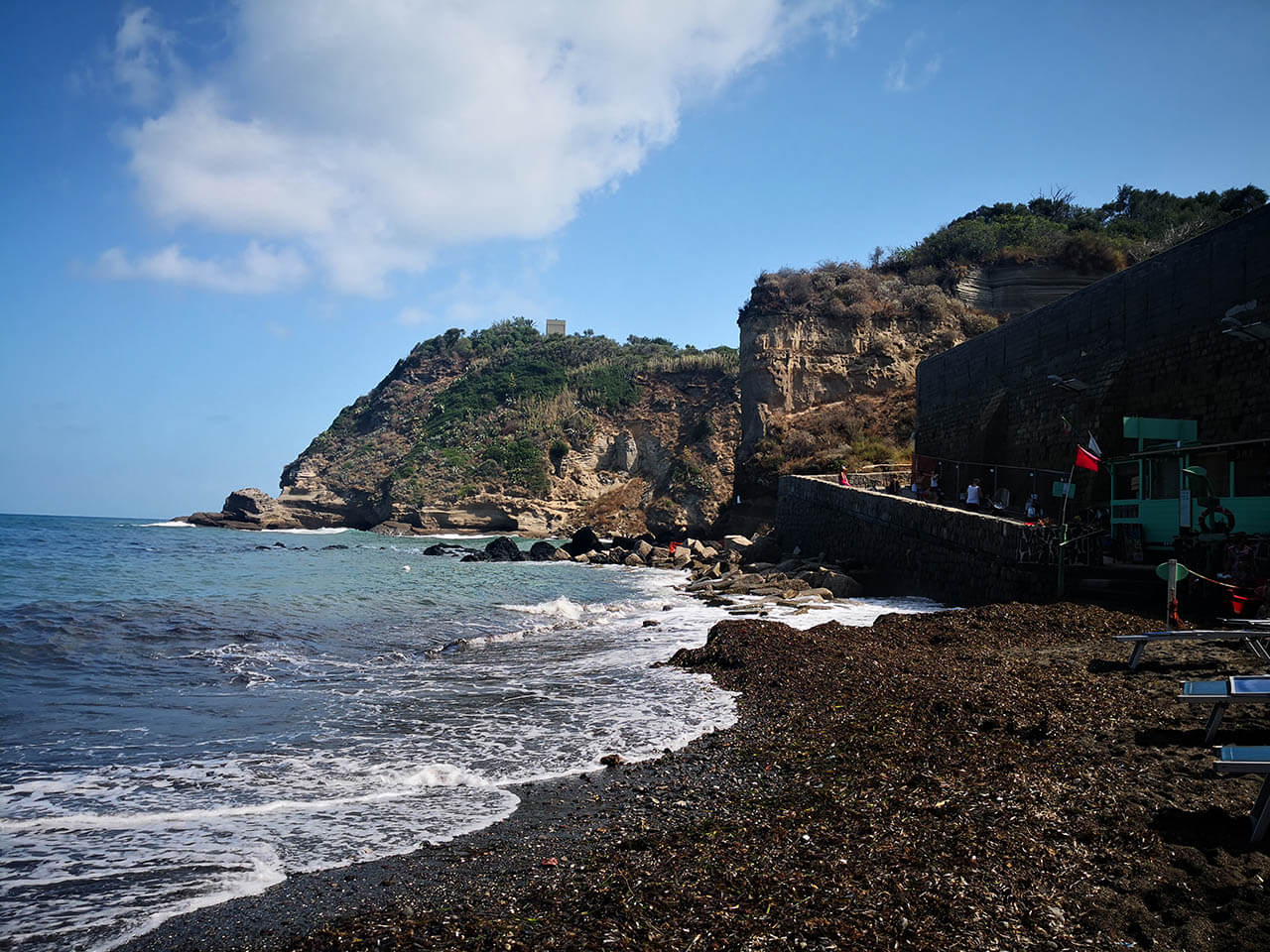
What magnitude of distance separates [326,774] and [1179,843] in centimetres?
585

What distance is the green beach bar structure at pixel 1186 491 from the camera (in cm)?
1130

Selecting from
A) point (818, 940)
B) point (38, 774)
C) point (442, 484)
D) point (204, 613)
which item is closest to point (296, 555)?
point (204, 613)

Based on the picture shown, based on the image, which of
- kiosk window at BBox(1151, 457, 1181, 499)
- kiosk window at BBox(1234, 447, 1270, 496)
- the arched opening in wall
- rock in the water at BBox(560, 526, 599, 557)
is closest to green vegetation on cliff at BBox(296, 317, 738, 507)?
rock in the water at BBox(560, 526, 599, 557)

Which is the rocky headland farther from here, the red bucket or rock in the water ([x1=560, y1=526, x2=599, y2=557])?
the red bucket

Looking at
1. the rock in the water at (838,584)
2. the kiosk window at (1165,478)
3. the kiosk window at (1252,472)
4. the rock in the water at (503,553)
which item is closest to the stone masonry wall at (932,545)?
the rock in the water at (838,584)

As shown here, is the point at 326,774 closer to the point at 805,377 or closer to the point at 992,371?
the point at 992,371

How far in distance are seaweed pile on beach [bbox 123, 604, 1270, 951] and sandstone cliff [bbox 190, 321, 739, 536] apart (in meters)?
41.8

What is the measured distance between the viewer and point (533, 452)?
62.3 meters

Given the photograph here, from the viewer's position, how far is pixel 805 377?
131ft

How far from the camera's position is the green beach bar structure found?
11.3 metres

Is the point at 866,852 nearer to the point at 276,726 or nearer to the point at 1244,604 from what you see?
the point at 276,726

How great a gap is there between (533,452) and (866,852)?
5910 cm

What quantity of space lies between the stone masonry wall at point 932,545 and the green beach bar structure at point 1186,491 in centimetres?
141

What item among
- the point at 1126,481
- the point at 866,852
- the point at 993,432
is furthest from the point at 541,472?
the point at 866,852
